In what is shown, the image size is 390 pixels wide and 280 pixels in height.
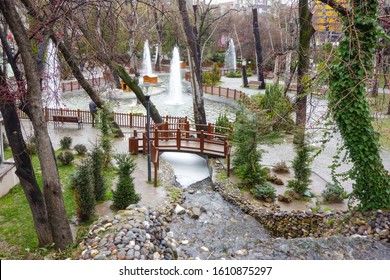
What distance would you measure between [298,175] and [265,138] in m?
1.61

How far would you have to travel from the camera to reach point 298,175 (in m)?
11.5

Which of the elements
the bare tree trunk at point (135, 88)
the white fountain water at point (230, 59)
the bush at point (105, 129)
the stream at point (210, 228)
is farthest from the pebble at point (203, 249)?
the white fountain water at point (230, 59)

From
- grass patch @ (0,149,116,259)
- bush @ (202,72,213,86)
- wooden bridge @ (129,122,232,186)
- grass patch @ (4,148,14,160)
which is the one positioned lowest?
grass patch @ (0,149,116,259)

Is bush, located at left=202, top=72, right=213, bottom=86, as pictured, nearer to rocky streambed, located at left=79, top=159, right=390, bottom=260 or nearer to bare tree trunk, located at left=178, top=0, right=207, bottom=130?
bare tree trunk, located at left=178, top=0, right=207, bottom=130

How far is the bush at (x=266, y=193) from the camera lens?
36.7ft

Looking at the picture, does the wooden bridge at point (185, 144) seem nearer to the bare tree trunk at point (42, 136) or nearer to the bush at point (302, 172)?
the bush at point (302, 172)

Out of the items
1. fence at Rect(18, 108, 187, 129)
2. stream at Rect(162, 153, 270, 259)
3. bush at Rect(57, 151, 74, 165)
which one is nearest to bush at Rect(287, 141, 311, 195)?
stream at Rect(162, 153, 270, 259)

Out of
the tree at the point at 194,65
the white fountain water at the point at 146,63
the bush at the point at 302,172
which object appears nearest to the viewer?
the bush at the point at 302,172

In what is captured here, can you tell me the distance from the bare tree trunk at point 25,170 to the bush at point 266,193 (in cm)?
574

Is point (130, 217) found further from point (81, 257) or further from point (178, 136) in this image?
point (178, 136)

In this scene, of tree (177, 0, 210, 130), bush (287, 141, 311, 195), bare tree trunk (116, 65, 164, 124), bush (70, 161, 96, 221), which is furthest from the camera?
tree (177, 0, 210, 130)

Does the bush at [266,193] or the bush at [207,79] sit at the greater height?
the bush at [207,79]

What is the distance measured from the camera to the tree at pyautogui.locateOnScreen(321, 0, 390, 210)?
8.20m

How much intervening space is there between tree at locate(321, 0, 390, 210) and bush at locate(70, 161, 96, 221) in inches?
236
